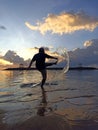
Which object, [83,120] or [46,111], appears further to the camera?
[46,111]

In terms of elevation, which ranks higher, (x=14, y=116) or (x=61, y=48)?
(x=61, y=48)

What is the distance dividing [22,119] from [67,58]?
14.9 m

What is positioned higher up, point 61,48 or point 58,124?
point 61,48

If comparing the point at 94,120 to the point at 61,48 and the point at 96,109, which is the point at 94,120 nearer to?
the point at 96,109

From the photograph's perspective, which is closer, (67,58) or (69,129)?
(69,129)

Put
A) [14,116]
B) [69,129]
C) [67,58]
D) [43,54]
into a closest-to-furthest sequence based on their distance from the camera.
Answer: [69,129]
[14,116]
[43,54]
[67,58]

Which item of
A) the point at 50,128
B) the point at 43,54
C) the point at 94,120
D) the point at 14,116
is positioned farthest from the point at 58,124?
the point at 43,54

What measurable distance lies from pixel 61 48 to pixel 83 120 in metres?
15.0

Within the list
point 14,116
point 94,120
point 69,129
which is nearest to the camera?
point 69,129

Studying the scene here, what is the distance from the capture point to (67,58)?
880 inches

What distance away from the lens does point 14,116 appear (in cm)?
825

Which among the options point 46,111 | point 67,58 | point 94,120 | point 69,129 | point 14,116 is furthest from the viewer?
point 67,58

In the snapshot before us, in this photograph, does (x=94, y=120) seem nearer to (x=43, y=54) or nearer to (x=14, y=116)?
(x=14, y=116)

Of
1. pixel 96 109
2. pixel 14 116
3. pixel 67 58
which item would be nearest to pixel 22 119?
pixel 14 116
